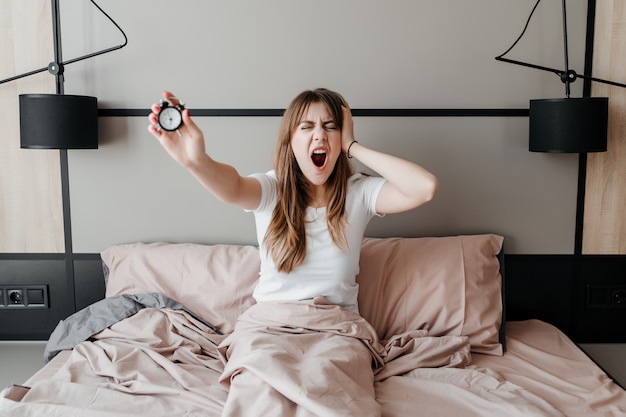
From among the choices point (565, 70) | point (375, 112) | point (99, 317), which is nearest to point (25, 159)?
point (99, 317)

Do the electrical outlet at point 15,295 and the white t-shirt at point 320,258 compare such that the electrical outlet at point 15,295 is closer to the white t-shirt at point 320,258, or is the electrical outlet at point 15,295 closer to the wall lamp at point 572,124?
the white t-shirt at point 320,258

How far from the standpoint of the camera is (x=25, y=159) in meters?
2.22

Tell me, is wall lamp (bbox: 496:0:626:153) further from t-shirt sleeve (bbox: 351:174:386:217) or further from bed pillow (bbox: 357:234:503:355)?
t-shirt sleeve (bbox: 351:174:386:217)

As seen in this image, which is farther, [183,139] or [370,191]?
[370,191]

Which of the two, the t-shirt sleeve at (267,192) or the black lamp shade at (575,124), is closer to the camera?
the t-shirt sleeve at (267,192)

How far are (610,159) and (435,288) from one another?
0.86 meters

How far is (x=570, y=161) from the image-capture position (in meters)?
2.22

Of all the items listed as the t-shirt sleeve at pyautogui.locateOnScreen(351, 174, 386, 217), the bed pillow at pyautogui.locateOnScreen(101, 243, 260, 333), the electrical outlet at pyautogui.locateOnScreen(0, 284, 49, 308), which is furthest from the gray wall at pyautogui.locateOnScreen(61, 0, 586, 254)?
the t-shirt sleeve at pyautogui.locateOnScreen(351, 174, 386, 217)

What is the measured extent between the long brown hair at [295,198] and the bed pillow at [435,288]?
0.30 m

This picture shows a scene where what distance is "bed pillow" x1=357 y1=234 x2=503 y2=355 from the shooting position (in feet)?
6.41

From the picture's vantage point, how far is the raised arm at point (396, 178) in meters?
1.71

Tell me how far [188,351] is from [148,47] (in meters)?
1.10

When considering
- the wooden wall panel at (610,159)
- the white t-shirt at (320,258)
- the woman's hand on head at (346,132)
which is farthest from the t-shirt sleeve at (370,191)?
the wooden wall panel at (610,159)

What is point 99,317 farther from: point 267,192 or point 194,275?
point 267,192
